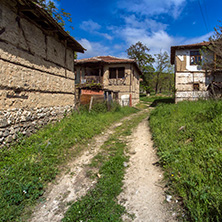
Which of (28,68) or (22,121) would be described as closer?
(22,121)

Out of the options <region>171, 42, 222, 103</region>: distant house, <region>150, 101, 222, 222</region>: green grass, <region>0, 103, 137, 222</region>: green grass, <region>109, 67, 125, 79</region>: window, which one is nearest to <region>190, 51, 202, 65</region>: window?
<region>171, 42, 222, 103</region>: distant house

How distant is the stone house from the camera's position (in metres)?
4.46

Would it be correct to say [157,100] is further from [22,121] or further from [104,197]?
[104,197]

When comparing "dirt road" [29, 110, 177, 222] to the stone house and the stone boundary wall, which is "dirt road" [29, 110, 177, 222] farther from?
the stone house

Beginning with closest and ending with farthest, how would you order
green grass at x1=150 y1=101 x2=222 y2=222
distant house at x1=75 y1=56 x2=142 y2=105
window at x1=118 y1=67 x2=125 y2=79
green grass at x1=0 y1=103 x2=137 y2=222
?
green grass at x1=150 y1=101 x2=222 y2=222 → green grass at x1=0 y1=103 x2=137 y2=222 → distant house at x1=75 y1=56 x2=142 y2=105 → window at x1=118 y1=67 x2=125 y2=79

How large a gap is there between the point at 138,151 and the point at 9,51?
506 centimetres

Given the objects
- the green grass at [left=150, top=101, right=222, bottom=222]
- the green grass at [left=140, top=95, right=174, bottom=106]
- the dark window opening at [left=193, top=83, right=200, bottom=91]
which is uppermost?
the dark window opening at [left=193, top=83, right=200, bottom=91]

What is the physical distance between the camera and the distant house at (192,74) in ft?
42.7

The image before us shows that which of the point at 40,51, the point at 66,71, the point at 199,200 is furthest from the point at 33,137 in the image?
the point at 199,200

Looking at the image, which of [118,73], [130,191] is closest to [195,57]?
[118,73]

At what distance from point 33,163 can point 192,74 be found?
46.2 feet

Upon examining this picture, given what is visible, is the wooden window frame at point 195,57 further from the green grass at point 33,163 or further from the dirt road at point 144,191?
the dirt road at point 144,191

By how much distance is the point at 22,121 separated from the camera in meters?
5.08

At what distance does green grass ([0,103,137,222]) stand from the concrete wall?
0.64 meters
